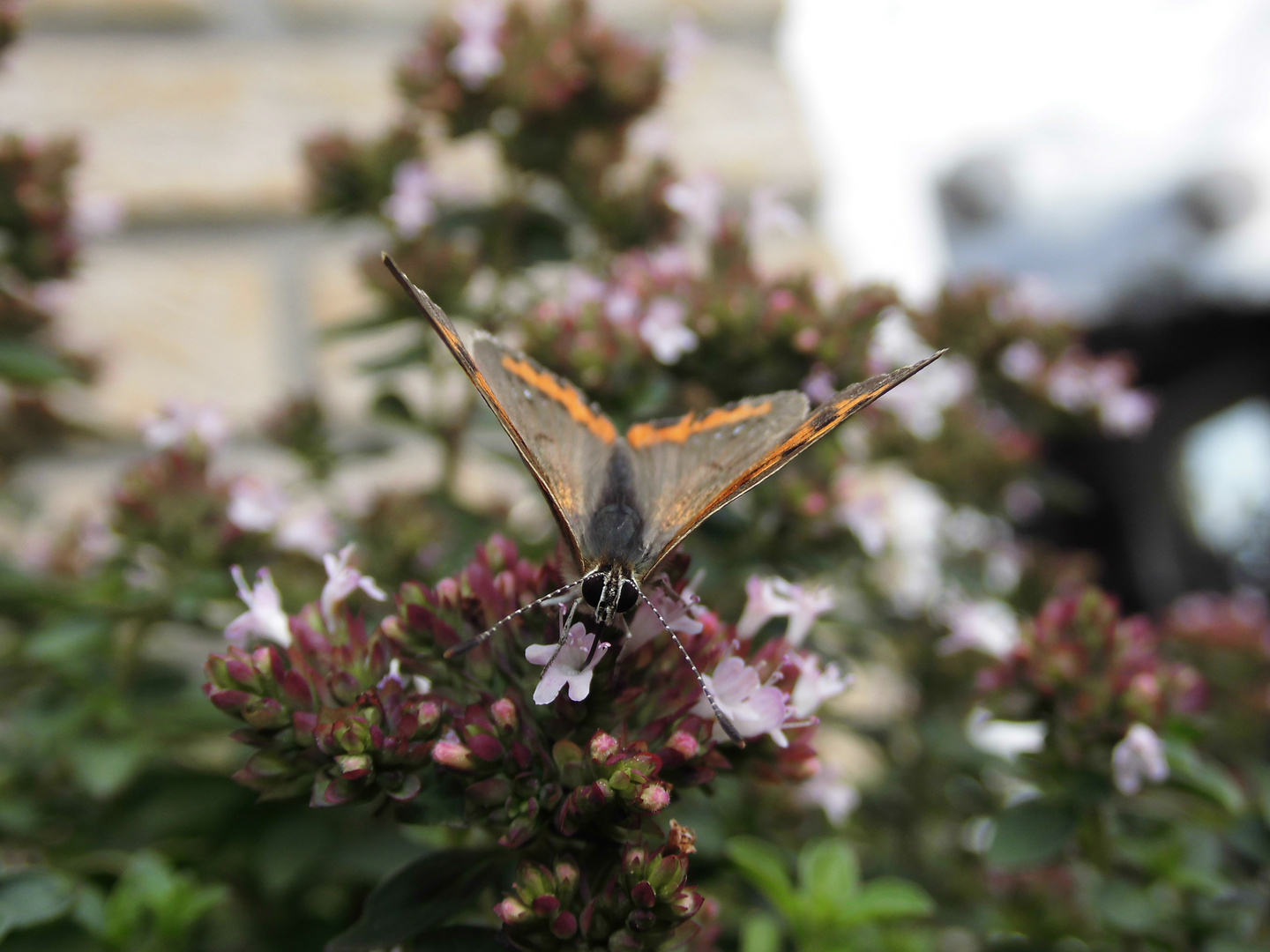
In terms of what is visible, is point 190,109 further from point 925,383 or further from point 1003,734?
point 1003,734

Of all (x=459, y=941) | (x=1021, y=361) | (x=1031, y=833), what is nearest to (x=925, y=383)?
(x=1021, y=361)

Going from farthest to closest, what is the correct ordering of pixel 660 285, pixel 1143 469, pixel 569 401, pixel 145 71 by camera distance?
pixel 1143 469 < pixel 145 71 < pixel 660 285 < pixel 569 401

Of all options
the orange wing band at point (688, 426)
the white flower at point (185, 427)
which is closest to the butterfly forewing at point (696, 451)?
the orange wing band at point (688, 426)

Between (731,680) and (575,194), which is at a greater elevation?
(575,194)

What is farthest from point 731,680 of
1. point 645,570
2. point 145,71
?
point 145,71

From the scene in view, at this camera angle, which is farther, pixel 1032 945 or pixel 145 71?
pixel 145 71

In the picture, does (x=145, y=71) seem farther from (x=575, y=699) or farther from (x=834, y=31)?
(x=575, y=699)

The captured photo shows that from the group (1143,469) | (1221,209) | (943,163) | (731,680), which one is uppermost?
(731,680)

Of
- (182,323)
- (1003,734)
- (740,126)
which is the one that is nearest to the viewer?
(182,323)
